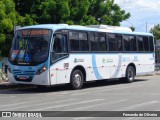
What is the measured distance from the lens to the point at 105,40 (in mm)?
21984

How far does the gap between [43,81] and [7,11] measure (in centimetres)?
844

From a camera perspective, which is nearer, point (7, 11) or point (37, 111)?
point (37, 111)

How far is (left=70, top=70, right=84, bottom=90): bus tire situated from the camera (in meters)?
19.5

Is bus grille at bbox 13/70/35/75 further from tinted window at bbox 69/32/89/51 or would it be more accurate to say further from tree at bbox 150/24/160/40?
tree at bbox 150/24/160/40

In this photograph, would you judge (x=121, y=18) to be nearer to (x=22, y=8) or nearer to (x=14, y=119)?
(x=22, y=8)

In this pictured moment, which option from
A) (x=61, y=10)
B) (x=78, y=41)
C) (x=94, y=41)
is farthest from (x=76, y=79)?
(x=61, y=10)

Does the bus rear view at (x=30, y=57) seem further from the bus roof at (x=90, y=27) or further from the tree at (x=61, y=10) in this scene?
the tree at (x=61, y=10)

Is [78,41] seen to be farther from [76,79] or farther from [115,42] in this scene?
[115,42]

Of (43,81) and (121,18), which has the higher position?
(121,18)

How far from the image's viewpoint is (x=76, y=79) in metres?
19.7

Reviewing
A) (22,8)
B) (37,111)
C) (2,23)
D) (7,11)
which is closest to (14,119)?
(37,111)

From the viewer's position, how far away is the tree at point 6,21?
2356 cm

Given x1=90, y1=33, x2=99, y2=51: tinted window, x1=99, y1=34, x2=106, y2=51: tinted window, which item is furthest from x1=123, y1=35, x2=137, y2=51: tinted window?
x1=90, y1=33, x2=99, y2=51: tinted window

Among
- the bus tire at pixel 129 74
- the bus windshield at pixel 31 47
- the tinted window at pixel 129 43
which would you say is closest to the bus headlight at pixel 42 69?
the bus windshield at pixel 31 47
